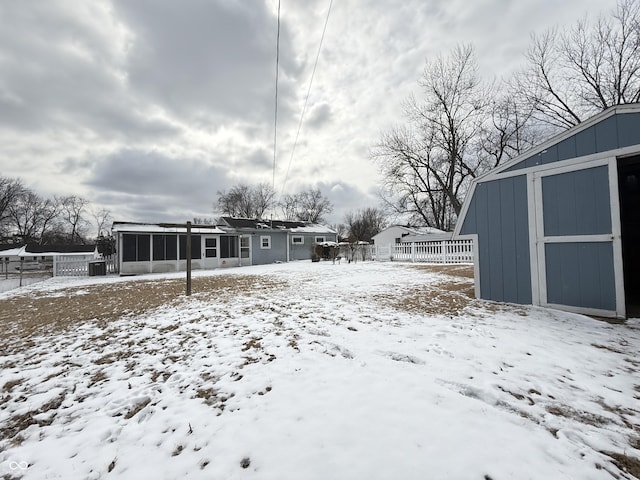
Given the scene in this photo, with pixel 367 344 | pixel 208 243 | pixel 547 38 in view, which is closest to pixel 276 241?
pixel 208 243

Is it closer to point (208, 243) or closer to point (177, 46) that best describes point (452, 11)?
point (177, 46)

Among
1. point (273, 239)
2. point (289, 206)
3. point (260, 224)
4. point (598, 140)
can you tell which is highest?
point (289, 206)

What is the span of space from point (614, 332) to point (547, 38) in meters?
22.9

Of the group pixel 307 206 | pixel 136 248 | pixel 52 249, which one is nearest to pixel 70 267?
pixel 136 248

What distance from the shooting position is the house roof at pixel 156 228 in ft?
47.6

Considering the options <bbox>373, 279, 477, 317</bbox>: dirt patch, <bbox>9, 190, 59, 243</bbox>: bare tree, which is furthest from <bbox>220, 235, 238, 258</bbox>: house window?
<bbox>9, 190, 59, 243</bbox>: bare tree

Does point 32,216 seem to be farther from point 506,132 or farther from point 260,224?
point 506,132

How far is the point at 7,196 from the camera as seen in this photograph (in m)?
35.4

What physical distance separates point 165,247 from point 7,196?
39706 millimetres

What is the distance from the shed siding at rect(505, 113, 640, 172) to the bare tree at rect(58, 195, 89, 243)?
62.0m

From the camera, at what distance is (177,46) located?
8.67 metres

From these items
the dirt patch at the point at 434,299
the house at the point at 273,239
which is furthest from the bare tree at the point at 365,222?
the dirt patch at the point at 434,299

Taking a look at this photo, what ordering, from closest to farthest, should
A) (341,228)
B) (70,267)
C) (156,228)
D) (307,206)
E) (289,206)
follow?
(70,267) < (156,228) < (307,206) < (289,206) < (341,228)

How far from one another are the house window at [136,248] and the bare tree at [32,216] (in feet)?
131
